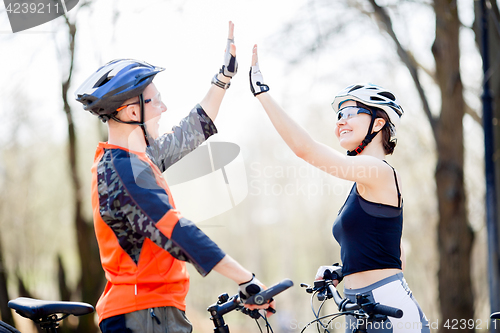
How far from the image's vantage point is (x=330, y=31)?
8828 mm

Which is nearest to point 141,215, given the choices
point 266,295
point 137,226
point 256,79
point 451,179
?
point 137,226

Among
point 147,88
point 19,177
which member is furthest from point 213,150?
point 19,177

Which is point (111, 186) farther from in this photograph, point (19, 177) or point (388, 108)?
point (19, 177)

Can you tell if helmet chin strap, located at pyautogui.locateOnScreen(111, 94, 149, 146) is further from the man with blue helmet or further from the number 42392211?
the number 42392211

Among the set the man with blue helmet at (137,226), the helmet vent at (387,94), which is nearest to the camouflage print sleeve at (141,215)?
the man with blue helmet at (137,226)

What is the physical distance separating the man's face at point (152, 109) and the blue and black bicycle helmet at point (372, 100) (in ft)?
3.88

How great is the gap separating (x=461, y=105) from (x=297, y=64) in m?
3.53

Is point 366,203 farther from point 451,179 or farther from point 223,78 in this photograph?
point 451,179

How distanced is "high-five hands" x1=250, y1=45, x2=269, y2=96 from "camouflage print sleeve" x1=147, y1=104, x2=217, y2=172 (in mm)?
500

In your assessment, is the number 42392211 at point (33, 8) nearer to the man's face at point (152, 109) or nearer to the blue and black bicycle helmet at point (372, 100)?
the man's face at point (152, 109)

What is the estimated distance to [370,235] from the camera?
2404 millimetres

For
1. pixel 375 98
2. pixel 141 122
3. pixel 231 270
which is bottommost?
pixel 231 270

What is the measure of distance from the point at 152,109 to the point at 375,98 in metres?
1.37

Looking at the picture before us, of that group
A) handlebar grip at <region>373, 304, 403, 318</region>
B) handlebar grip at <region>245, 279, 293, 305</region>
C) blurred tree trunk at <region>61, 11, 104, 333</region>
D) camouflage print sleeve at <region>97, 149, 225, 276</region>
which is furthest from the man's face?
blurred tree trunk at <region>61, 11, 104, 333</region>
